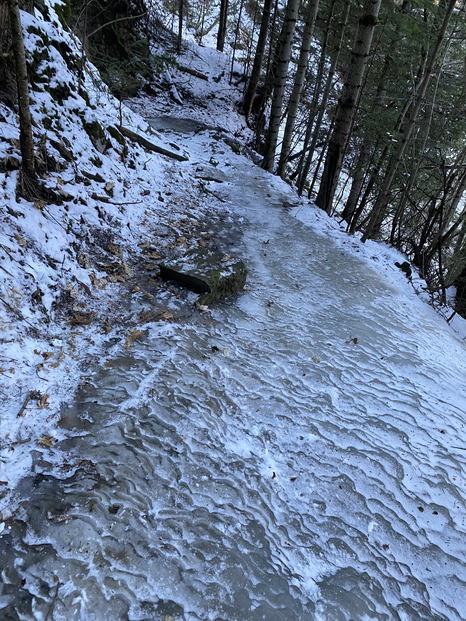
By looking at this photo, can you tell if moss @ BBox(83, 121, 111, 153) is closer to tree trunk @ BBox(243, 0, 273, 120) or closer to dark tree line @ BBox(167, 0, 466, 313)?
dark tree line @ BBox(167, 0, 466, 313)

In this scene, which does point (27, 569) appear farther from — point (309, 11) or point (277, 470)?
point (309, 11)

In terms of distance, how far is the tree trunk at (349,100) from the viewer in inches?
293

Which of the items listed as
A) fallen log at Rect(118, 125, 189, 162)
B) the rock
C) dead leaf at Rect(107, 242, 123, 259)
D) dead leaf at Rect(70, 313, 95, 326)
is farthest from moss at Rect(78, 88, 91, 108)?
dead leaf at Rect(70, 313, 95, 326)

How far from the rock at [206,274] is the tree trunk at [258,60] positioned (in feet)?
43.8

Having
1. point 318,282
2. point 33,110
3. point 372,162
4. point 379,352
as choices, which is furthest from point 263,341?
point 372,162

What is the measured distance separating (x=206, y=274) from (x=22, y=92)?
118 inches

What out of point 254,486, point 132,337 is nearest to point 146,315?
point 132,337

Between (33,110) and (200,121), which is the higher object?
(200,121)

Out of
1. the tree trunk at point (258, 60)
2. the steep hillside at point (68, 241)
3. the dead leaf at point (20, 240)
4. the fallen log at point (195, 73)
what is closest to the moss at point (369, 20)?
the steep hillside at point (68, 241)

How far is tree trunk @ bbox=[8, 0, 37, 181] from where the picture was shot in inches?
140

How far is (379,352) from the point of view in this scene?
5289 millimetres

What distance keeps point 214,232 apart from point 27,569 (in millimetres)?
6078

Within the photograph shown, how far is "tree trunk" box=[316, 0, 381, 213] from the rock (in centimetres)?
476

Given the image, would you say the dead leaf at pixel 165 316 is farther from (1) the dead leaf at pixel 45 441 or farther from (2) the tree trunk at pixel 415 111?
(2) the tree trunk at pixel 415 111
